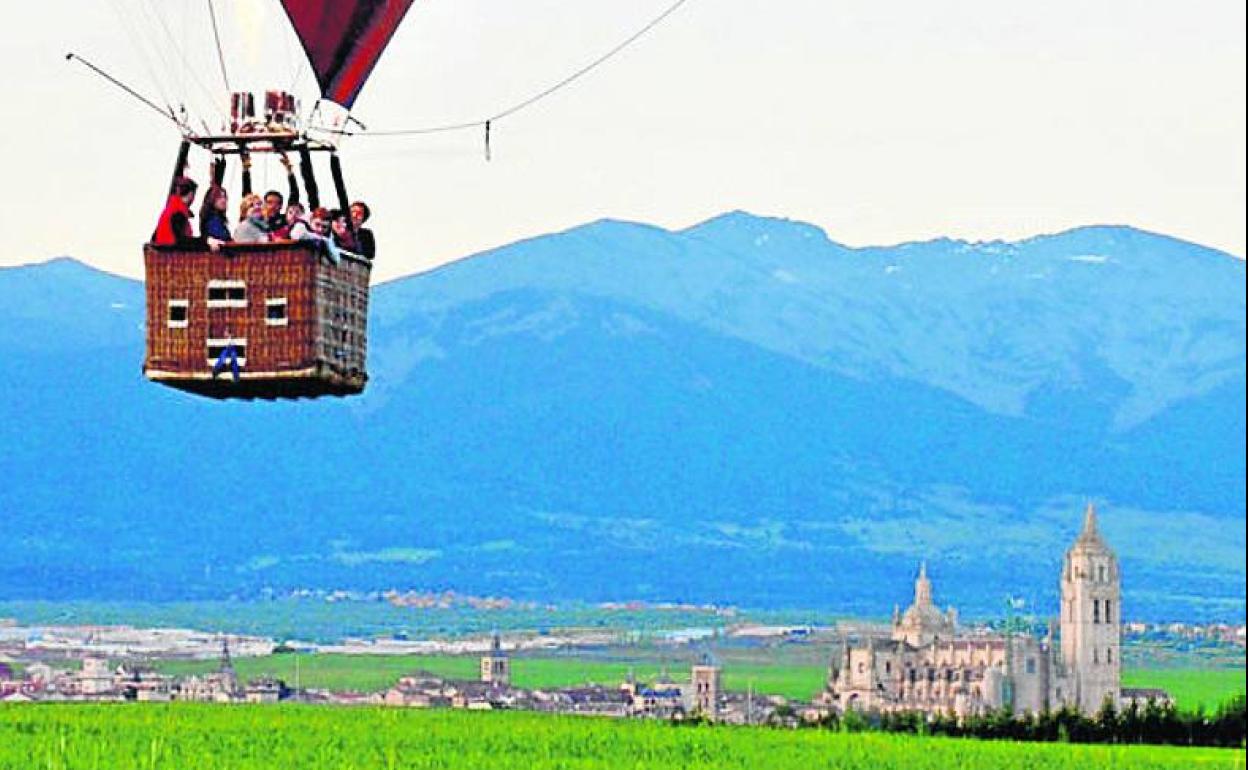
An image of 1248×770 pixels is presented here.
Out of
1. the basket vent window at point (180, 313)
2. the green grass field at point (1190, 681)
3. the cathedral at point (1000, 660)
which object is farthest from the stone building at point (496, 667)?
the basket vent window at point (180, 313)

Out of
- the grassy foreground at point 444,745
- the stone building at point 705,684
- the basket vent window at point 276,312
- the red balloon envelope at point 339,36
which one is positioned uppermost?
the red balloon envelope at point 339,36

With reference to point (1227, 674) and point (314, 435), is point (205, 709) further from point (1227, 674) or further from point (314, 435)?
point (314, 435)

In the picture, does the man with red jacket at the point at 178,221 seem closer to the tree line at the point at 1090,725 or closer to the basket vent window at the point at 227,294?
the basket vent window at the point at 227,294

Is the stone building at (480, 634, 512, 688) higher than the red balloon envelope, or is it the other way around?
the red balloon envelope

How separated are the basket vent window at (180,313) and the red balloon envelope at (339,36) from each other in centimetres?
180

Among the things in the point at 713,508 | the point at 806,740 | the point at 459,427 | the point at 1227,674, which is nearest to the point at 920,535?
the point at 713,508

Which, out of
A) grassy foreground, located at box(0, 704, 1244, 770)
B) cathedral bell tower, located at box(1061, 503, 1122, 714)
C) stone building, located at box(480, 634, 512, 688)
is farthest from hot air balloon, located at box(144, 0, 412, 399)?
cathedral bell tower, located at box(1061, 503, 1122, 714)

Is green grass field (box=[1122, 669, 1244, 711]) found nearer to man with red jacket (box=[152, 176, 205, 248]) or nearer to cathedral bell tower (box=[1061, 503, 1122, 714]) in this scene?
cathedral bell tower (box=[1061, 503, 1122, 714])

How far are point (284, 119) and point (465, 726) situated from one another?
993cm

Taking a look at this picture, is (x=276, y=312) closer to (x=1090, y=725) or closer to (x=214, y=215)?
(x=214, y=215)

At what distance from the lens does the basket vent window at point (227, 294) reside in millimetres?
13438

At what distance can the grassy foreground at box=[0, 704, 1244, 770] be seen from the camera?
19000 millimetres

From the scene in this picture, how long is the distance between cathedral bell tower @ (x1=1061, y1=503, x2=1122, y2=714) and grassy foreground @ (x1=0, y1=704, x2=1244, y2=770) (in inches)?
3961

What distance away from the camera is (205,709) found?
2362cm
